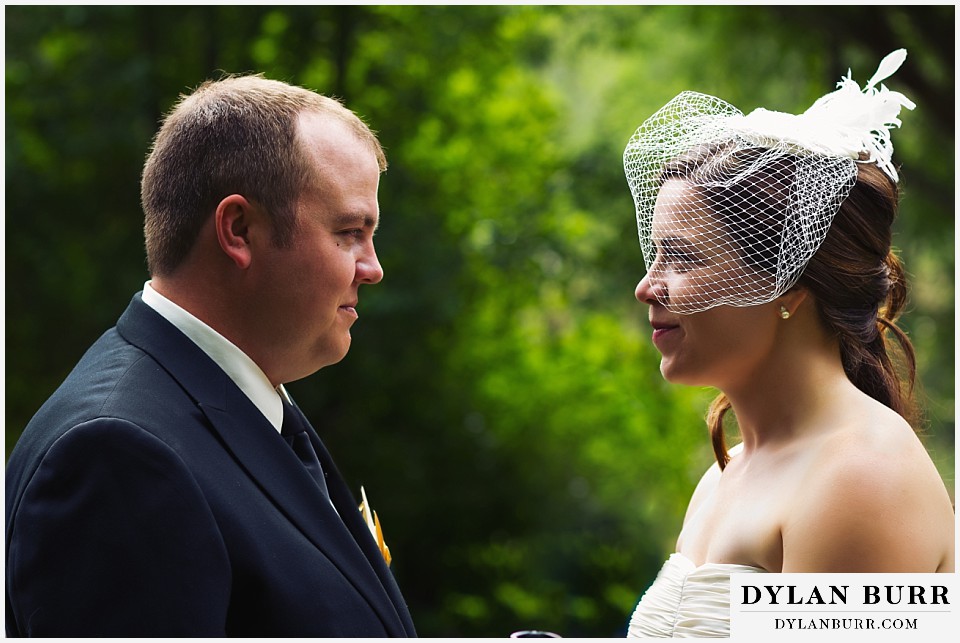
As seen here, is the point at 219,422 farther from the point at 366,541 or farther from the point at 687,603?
the point at 687,603

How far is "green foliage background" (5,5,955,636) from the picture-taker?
8875mm

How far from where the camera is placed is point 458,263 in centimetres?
898

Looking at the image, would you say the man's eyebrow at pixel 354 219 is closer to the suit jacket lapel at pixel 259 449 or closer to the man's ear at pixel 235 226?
the man's ear at pixel 235 226

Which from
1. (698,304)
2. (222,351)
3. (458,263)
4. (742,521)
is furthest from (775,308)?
(458,263)

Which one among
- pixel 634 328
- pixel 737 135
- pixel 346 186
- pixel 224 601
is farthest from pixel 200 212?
pixel 634 328

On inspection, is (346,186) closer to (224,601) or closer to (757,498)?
(224,601)

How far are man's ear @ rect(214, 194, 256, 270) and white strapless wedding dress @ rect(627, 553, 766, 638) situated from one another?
4.70ft

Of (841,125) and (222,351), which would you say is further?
(841,125)

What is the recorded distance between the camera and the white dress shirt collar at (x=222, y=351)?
7.69ft

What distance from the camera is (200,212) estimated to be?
7.71 feet

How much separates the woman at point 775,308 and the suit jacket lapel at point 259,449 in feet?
2.98

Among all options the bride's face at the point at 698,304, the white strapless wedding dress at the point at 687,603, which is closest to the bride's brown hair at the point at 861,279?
the bride's face at the point at 698,304

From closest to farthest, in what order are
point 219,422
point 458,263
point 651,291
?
point 219,422, point 651,291, point 458,263

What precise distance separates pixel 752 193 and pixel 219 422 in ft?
4.83
